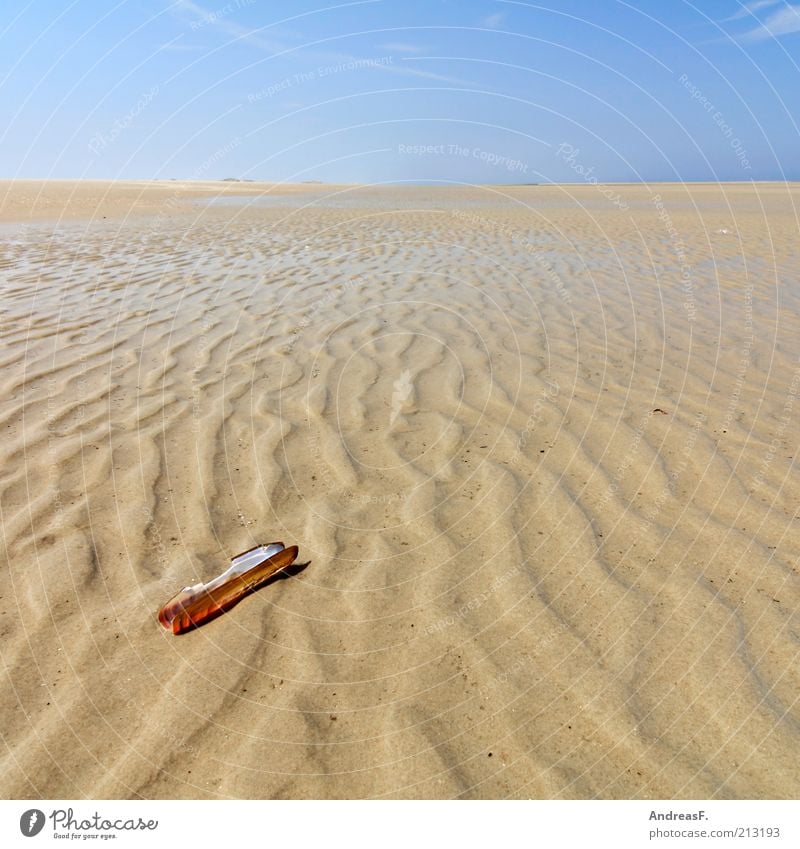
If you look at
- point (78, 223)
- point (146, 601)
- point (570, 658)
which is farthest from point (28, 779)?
point (78, 223)

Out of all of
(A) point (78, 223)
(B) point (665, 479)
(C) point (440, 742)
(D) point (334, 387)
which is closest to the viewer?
(C) point (440, 742)

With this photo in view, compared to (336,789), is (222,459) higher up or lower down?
higher up

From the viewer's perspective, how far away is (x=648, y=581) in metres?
3.20

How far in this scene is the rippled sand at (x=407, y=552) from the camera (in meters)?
2.39

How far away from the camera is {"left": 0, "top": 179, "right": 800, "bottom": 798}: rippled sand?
7.84 feet

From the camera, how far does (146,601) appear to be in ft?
10.1

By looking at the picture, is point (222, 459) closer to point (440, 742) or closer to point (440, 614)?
point (440, 614)

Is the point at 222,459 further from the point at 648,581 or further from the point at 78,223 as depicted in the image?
the point at 78,223

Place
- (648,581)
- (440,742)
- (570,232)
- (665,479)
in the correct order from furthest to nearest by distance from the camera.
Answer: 1. (570,232)
2. (665,479)
3. (648,581)
4. (440,742)

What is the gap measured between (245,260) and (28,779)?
10.3 metres

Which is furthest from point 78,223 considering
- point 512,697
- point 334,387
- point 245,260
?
point 512,697

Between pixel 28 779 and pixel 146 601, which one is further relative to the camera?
pixel 146 601

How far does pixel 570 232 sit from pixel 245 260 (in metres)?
8.32

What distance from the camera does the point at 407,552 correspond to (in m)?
3.42
